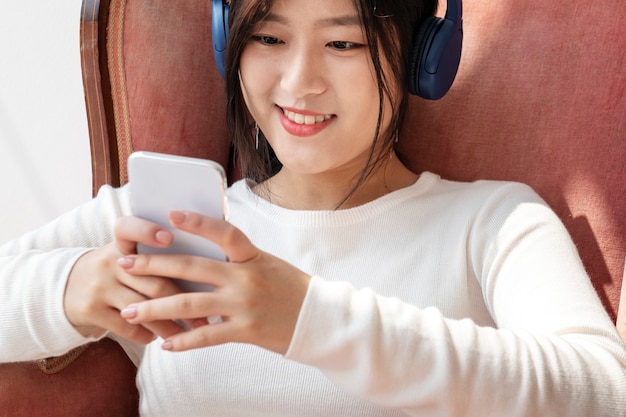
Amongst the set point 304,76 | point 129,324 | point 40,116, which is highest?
point 304,76

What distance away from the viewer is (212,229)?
703 mm

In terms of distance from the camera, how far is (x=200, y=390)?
989mm

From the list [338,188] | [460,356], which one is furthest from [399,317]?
[338,188]

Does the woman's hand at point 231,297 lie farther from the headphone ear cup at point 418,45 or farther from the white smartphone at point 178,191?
the headphone ear cup at point 418,45

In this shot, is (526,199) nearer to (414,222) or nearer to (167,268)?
(414,222)

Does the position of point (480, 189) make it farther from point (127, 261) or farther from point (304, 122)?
point (127, 261)

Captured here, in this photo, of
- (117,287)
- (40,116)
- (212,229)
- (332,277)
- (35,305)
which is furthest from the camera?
(40,116)

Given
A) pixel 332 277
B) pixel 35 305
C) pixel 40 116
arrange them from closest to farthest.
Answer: pixel 35 305 < pixel 332 277 < pixel 40 116

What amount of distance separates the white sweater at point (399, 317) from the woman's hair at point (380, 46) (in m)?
0.10

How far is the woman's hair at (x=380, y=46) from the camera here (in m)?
0.97

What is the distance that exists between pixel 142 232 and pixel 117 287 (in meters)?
0.11

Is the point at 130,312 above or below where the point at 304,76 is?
below

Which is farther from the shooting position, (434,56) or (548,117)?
(548,117)

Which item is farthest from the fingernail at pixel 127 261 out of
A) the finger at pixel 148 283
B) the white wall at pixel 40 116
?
the white wall at pixel 40 116
